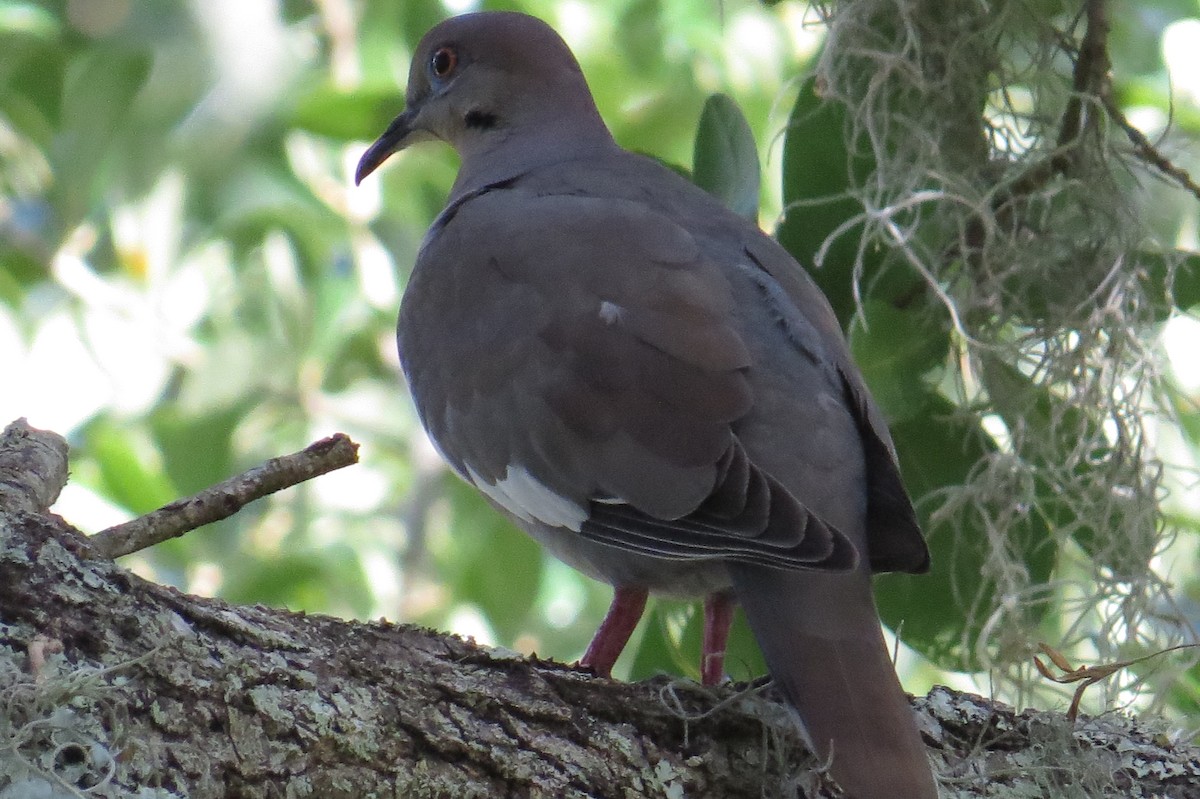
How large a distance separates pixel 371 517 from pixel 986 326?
9.53ft

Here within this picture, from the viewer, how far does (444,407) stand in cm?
225

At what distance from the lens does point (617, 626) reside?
7.00 ft

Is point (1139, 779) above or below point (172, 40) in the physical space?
below

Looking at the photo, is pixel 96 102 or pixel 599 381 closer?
pixel 599 381

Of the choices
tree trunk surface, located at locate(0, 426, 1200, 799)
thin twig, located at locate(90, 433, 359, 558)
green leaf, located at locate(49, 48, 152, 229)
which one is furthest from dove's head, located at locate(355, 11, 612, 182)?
tree trunk surface, located at locate(0, 426, 1200, 799)

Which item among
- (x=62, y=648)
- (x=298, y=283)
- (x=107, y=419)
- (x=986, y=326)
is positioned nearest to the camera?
(x=62, y=648)

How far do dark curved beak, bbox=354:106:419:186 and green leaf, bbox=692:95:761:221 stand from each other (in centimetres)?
86

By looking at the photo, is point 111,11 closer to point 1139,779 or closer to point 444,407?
point 444,407

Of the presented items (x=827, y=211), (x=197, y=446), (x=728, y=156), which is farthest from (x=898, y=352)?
(x=197, y=446)

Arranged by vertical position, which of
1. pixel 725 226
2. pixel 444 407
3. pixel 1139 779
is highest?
pixel 725 226

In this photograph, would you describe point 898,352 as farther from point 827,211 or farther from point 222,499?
point 222,499

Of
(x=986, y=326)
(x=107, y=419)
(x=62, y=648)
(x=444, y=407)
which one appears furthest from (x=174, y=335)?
(x=62, y=648)

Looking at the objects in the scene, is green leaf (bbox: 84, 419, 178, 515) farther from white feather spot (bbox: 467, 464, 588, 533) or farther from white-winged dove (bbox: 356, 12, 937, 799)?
white feather spot (bbox: 467, 464, 588, 533)

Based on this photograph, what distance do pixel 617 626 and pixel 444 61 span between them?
58.1 inches
